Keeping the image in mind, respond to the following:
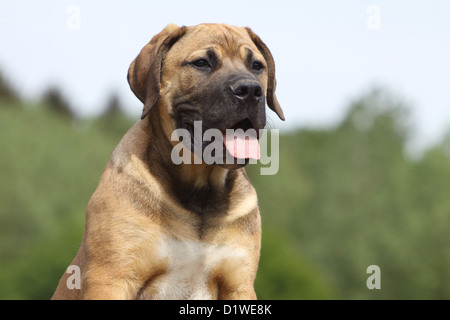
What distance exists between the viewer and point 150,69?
517 centimetres

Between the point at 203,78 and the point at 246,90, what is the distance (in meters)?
0.44

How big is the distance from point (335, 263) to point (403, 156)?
10011mm

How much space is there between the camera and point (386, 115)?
1981 inches

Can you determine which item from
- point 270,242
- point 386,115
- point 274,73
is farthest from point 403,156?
point 274,73

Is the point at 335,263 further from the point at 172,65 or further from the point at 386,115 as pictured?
the point at 172,65

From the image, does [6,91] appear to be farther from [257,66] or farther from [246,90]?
[246,90]

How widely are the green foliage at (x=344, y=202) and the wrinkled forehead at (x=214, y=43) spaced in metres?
25.2

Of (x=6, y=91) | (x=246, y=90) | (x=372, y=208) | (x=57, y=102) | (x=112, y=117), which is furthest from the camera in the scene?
(x=112, y=117)

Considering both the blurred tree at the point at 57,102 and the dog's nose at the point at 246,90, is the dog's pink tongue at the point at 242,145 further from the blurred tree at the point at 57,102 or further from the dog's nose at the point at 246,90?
the blurred tree at the point at 57,102

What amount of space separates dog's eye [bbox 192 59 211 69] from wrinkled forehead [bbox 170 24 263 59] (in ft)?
0.23

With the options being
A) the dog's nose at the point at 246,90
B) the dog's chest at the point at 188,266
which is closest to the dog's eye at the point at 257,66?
the dog's nose at the point at 246,90

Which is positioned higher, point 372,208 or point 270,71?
point 372,208

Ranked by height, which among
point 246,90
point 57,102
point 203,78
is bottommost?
point 246,90

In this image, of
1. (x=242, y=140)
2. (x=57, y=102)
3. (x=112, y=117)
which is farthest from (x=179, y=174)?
(x=112, y=117)
